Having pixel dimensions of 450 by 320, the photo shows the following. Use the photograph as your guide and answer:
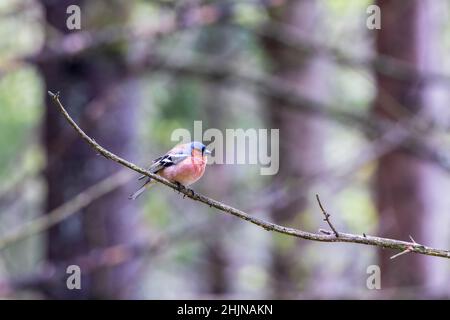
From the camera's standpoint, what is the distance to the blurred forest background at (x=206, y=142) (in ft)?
20.2

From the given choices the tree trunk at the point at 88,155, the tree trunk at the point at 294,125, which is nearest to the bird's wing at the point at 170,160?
the tree trunk at the point at 88,155

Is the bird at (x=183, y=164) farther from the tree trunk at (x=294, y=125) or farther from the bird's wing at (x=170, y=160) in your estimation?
the tree trunk at (x=294, y=125)

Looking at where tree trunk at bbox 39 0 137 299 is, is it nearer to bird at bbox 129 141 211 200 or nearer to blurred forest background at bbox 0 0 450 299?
blurred forest background at bbox 0 0 450 299

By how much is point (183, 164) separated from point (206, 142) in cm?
67

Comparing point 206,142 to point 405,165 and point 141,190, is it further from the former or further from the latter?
point 405,165

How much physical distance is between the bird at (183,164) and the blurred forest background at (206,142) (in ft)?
4.21

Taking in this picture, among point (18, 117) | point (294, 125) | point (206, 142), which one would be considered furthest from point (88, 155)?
point (18, 117)

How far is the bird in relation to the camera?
3086 millimetres

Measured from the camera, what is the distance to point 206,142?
3.83 metres

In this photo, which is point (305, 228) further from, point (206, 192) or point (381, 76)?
point (206, 192)

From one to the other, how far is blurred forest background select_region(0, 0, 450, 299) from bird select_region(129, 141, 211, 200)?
1283mm

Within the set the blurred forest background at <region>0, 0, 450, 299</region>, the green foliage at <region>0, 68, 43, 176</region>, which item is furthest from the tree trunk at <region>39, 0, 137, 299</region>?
the green foliage at <region>0, 68, 43, 176</region>

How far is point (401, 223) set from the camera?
8102 millimetres

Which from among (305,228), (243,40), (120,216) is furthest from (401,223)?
(243,40)
